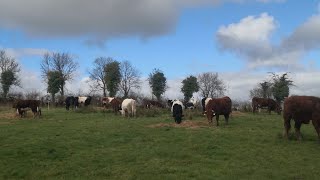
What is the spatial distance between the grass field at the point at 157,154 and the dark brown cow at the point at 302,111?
86 centimetres

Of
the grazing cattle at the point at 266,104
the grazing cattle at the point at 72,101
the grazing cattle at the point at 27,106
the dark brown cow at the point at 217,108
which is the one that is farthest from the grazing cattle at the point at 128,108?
the grazing cattle at the point at 72,101

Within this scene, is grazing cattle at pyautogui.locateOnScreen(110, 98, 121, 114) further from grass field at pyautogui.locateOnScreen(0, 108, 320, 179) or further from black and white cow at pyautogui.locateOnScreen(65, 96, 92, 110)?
grass field at pyautogui.locateOnScreen(0, 108, 320, 179)

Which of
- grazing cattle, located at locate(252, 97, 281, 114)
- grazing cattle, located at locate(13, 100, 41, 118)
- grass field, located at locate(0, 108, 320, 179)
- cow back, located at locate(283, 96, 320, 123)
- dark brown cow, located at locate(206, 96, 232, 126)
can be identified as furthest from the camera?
grazing cattle, located at locate(252, 97, 281, 114)

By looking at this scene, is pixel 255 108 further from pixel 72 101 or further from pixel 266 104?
pixel 72 101

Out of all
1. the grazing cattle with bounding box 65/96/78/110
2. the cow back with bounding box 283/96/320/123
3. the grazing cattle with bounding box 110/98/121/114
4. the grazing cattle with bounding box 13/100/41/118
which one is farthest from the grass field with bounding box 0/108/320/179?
the grazing cattle with bounding box 65/96/78/110

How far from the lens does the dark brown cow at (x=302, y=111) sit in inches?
863

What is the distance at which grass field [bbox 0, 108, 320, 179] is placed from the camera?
15250 millimetres

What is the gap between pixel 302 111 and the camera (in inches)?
887

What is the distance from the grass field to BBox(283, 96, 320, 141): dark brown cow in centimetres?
86

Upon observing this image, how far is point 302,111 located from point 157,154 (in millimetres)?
8857

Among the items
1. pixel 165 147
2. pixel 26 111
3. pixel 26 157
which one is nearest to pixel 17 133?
pixel 26 157

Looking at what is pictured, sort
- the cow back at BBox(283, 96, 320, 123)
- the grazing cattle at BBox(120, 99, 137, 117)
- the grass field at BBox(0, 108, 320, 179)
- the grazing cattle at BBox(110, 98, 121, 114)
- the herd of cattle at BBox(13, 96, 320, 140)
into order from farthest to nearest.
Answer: the grazing cattle at BBox(110, 98, 121, 114), the grazing cattle at BBox(120, 99, 137, 117), the herd of cattle at BBox(13, 96, 320, 140), the cow back at BBox(283, 96, 320, 123), the grass field at BBox(0, 108, 320, 179)

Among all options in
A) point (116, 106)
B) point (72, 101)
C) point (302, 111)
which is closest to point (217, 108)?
point (302, 111)

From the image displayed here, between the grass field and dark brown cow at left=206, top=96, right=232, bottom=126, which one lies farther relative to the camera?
dark brown cow at left=206, top=96, right=232, bottom=126
